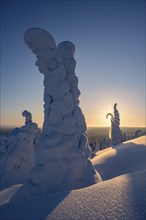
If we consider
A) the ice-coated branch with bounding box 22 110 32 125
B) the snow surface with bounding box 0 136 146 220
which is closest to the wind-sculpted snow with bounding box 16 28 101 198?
the snow surface with bounding box 0 136 146 220

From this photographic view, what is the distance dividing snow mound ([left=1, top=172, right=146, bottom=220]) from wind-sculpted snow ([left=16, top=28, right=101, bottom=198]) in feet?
10.4

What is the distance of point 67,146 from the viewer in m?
7.53

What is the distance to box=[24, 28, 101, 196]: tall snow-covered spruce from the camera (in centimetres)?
719

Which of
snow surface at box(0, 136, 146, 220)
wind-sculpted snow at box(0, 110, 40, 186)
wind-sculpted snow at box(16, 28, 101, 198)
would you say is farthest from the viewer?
wind-sculpted snow at box(0, 110, 40, 186)

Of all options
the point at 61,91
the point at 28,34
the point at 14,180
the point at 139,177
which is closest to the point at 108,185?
the point at 139,177

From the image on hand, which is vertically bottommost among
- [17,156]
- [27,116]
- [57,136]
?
[17,156]

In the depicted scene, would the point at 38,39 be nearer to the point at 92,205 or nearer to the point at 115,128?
the point at 92,205

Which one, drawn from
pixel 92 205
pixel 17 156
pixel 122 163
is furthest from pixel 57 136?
pixel 17 156

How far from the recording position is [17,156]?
13.1 meters

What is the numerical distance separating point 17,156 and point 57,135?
22.0 feet

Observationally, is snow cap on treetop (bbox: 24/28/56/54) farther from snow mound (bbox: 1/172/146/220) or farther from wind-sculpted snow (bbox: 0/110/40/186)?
wind-sculpted snow (bbox: 0/110/40/186)

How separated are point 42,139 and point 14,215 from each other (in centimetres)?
422

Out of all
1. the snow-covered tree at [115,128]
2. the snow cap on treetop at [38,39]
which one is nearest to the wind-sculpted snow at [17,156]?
the snow cap on treetop at [38,39]

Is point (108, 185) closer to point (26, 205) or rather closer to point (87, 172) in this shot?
point (26, 205)
